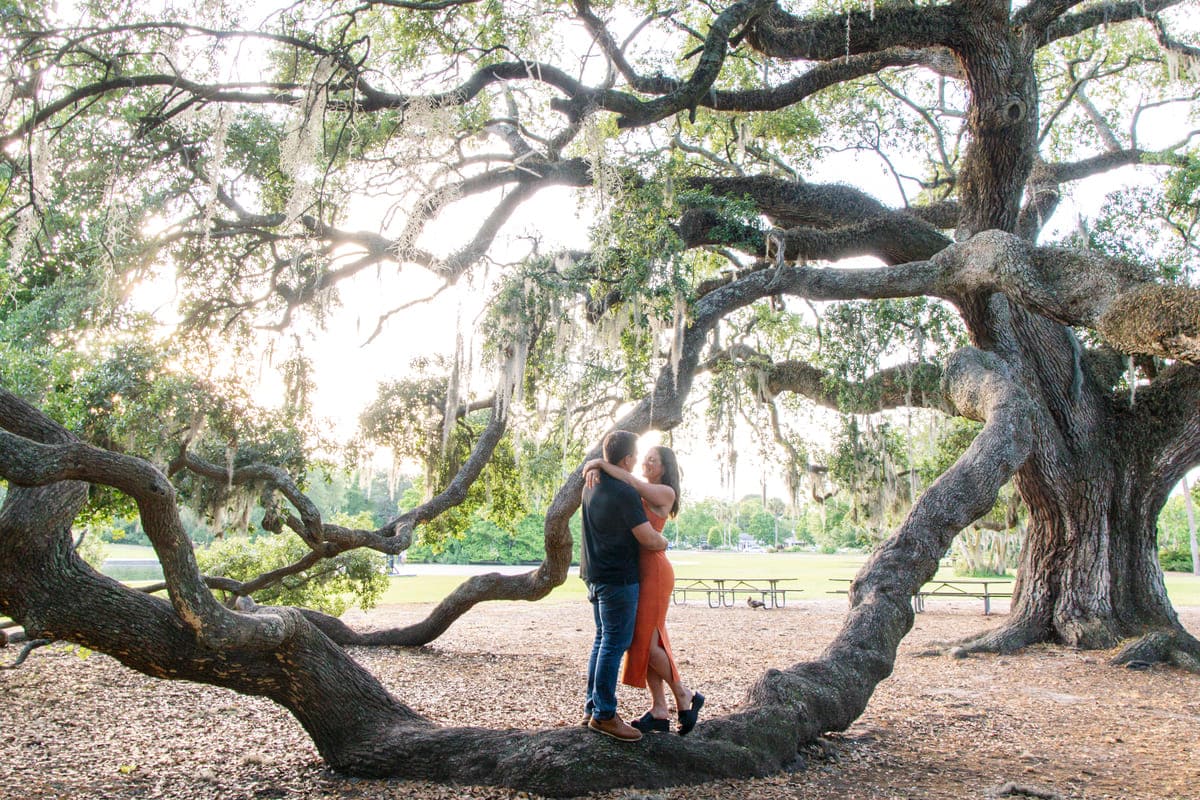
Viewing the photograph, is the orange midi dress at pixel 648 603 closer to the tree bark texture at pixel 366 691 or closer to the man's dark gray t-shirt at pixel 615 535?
the man's dark gray t-shirt at pixel 615 535

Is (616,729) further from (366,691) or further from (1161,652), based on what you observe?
(1161,652)

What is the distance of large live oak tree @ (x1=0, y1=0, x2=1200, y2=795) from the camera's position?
11.2 feet

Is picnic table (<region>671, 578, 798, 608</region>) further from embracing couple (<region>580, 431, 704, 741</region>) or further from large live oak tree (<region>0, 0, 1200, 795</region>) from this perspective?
embracing couple (<region>580, 431, 704, 741</region>)


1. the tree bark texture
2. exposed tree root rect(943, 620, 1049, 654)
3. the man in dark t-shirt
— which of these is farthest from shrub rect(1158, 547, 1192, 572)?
the man in dark t-shirt

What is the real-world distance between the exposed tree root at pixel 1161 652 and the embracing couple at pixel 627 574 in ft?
20.5

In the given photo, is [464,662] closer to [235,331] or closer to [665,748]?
[235,331]

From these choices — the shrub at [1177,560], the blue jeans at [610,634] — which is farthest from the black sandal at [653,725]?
the shrub at [1177,560]

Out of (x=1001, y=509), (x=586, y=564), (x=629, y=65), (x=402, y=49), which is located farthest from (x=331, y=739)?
(x=1001, y=509)

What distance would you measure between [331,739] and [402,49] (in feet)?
19.2

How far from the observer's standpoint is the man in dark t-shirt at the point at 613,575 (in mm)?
3377

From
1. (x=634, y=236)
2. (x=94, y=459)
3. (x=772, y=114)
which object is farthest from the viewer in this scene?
(x=772, y=114)

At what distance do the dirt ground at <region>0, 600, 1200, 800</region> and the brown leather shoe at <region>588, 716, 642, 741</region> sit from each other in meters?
0.22

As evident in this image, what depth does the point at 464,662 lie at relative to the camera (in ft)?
26.6

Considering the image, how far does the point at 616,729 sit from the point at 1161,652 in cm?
702
